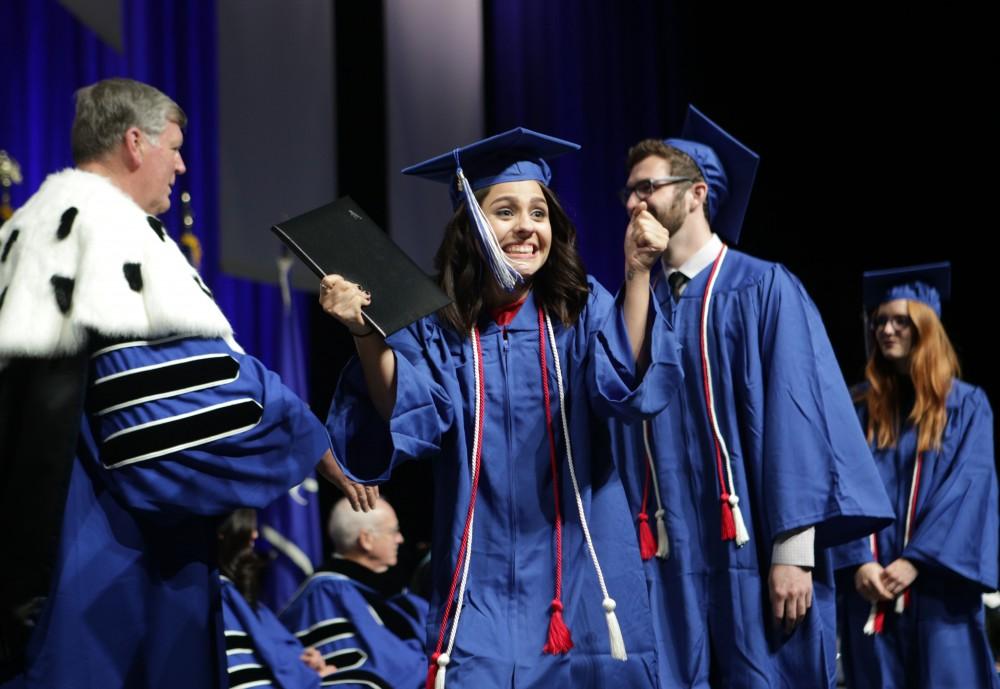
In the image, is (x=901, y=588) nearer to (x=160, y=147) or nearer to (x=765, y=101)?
(x=160, y=147)

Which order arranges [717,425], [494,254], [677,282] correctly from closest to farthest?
[494,254], [717,425], [677,282]

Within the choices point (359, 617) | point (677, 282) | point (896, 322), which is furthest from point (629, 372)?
point (359, 617)

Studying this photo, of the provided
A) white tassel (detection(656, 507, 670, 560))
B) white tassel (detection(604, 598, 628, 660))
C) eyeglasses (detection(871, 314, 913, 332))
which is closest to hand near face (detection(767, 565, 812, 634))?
white tassel (detection(656, 507, 670, 560))

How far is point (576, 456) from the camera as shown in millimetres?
2895

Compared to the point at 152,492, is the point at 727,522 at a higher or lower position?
lower

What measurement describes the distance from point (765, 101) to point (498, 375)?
5802mm

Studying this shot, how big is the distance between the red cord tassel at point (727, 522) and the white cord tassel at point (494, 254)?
85 cm

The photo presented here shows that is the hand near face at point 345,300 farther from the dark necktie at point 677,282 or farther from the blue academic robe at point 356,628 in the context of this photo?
the blue academic robe at point 356,628

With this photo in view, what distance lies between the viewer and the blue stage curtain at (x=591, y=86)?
320 inches

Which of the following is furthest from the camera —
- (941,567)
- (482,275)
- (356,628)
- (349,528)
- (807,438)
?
(349,528)

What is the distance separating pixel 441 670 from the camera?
269cm

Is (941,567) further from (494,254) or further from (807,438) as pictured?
(494,254)

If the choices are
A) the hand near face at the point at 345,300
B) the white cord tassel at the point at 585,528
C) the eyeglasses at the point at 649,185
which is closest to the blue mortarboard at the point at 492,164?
the white cord tassel at the point at 585,528

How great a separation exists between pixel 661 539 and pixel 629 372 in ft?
2.51
